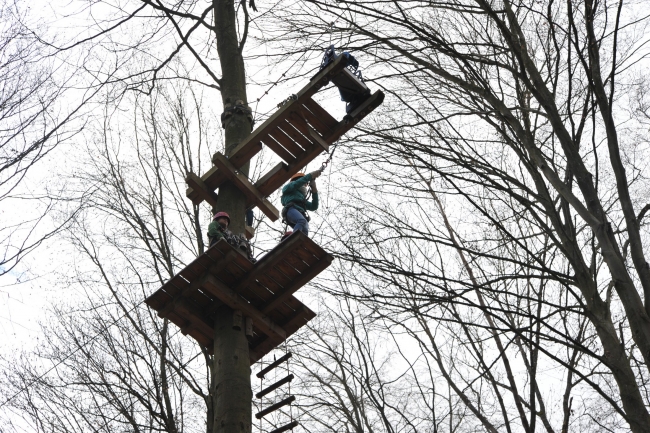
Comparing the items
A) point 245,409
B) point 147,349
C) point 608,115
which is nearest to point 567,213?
point 608,115

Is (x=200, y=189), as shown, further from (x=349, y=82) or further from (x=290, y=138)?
(x=349, y=82)

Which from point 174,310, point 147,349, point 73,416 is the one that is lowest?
point 174,310

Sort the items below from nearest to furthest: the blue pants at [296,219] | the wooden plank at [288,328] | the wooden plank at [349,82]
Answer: the wooden plank at [288,328] → the wooden plank at [349,82] → the blue pants at [296,219]

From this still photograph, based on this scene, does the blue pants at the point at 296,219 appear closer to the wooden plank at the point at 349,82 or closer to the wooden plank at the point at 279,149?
the wooden plank at the point at 279,149

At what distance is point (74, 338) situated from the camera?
359 inches

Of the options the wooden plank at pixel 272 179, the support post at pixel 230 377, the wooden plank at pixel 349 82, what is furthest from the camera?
the wooden plank at pixel 272 179

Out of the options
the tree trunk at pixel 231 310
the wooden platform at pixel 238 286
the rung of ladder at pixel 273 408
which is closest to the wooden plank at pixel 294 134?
the tree trunk at pixel 231 310

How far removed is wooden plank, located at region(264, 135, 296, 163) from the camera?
588cm

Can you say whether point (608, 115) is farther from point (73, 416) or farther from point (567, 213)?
point (73, 416)

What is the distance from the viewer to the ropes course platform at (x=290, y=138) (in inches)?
225

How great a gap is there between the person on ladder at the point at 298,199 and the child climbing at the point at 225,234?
132 centimetres

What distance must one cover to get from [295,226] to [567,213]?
2.78 m

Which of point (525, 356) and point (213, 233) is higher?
point (213, 233)

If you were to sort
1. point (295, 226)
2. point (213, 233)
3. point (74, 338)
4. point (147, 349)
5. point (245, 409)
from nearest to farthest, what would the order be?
point (245, 409) < point (213, 233) < point (295, 226) < point (147, 349) < point (74, 338)
